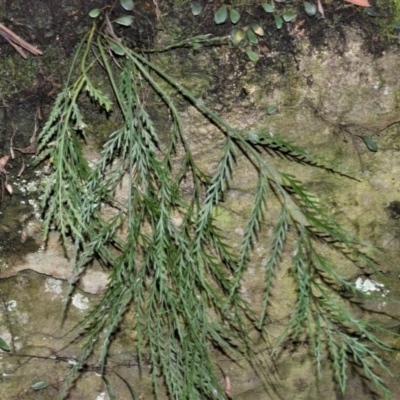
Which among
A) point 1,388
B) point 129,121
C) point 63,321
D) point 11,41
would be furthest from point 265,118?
point 1,388

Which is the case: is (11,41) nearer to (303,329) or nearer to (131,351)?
(131,351)

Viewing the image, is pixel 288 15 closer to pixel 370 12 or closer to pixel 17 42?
pixel 370 12

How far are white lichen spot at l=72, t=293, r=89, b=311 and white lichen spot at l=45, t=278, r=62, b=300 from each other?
0.19 ft

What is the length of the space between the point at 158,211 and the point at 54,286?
0.57 meters

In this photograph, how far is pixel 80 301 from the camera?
2180mm

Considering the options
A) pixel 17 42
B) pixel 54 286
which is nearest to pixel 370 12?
pixel 17 42

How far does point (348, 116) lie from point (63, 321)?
122cm

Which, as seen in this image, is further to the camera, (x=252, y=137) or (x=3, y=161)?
(x=3, y=161)

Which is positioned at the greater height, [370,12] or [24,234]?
[370,12]

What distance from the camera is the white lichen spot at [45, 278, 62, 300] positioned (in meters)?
2.17

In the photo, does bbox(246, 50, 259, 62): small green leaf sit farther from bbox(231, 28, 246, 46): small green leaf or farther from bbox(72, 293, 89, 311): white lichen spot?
bbox(72, 293, 89, 311): white lichen spot

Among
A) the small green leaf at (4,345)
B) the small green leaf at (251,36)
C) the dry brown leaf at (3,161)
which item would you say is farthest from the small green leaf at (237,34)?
the small green leaf at (4,345)

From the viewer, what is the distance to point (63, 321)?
86.6 inches

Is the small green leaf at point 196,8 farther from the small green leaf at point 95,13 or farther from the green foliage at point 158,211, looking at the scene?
the small green leaf at point 95,13
